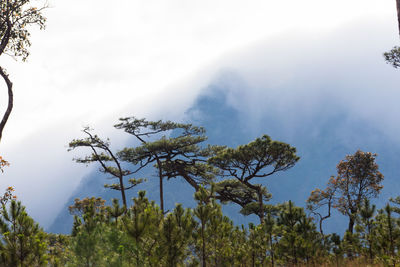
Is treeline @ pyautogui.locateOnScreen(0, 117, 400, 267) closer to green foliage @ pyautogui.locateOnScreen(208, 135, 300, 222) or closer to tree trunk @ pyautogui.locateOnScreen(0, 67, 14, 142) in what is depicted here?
tree trunk @ pyautogui.locateOnScreen(0, 67, 14, 142)

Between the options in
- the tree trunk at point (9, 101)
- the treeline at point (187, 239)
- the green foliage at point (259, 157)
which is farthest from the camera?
the green foliage at point (259, 157)

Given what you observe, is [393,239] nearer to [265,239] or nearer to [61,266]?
[265,239]

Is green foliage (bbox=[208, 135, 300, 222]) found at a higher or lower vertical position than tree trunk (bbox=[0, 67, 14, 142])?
higher

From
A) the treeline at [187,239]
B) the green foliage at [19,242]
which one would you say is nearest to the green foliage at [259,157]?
the treeline at [187,239]

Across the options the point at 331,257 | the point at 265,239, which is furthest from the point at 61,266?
the point at 331,257

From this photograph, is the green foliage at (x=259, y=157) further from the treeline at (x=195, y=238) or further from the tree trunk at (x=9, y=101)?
the tree trunk at (x=9, y=101)

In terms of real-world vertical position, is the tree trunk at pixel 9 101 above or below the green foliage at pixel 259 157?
below

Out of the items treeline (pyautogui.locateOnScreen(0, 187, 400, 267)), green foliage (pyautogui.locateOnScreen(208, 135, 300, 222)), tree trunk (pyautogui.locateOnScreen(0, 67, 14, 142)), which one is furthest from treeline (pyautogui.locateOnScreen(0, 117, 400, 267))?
green foliage (pyautogui.locateOnScreen(208, 135, 300, 222))

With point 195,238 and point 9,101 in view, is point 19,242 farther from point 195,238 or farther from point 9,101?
point 9,101

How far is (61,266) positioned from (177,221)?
81.1 inches

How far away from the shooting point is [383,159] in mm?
192375

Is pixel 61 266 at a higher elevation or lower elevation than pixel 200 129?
Answer: lower

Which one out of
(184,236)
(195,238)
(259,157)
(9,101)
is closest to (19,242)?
(184,236)

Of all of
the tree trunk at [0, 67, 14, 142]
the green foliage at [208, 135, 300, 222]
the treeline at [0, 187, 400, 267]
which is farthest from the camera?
the green foliage at [208, 135, 300, 222]
